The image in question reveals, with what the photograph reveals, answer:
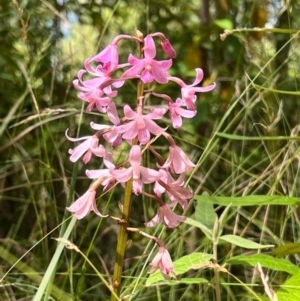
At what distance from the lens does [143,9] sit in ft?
8.38

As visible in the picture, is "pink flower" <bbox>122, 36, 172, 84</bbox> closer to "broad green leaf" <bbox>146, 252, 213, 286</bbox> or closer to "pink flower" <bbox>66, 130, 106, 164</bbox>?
"pink flower" <bbox>66, 130, 106, 164</bbox>

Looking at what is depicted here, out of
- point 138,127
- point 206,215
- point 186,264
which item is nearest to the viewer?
point 138,127

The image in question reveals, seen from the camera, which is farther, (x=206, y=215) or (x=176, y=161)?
(x=206, y=215)

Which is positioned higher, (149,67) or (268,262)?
(149,67)

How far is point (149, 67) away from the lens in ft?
2.96

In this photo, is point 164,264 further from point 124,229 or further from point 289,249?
point 289,249

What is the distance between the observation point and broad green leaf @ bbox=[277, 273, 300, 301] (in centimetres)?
90

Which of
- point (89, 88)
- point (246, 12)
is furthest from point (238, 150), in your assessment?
point (89, 88)

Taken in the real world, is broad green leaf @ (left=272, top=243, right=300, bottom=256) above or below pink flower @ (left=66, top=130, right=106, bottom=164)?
below

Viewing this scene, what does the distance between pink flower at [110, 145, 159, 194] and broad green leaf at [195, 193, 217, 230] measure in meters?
0.32

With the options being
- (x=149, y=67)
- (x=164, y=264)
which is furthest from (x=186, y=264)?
(x=149, y=67)

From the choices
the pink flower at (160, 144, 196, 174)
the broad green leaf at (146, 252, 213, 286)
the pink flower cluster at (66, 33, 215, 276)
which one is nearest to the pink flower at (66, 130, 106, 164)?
the pink flower cluster at (66, 33, 215, 276)

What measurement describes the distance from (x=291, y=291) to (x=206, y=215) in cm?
33

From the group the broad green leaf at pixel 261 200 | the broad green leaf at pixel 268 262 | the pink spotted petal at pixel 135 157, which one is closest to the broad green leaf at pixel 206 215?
the broad green leaf at pixel 261 200
